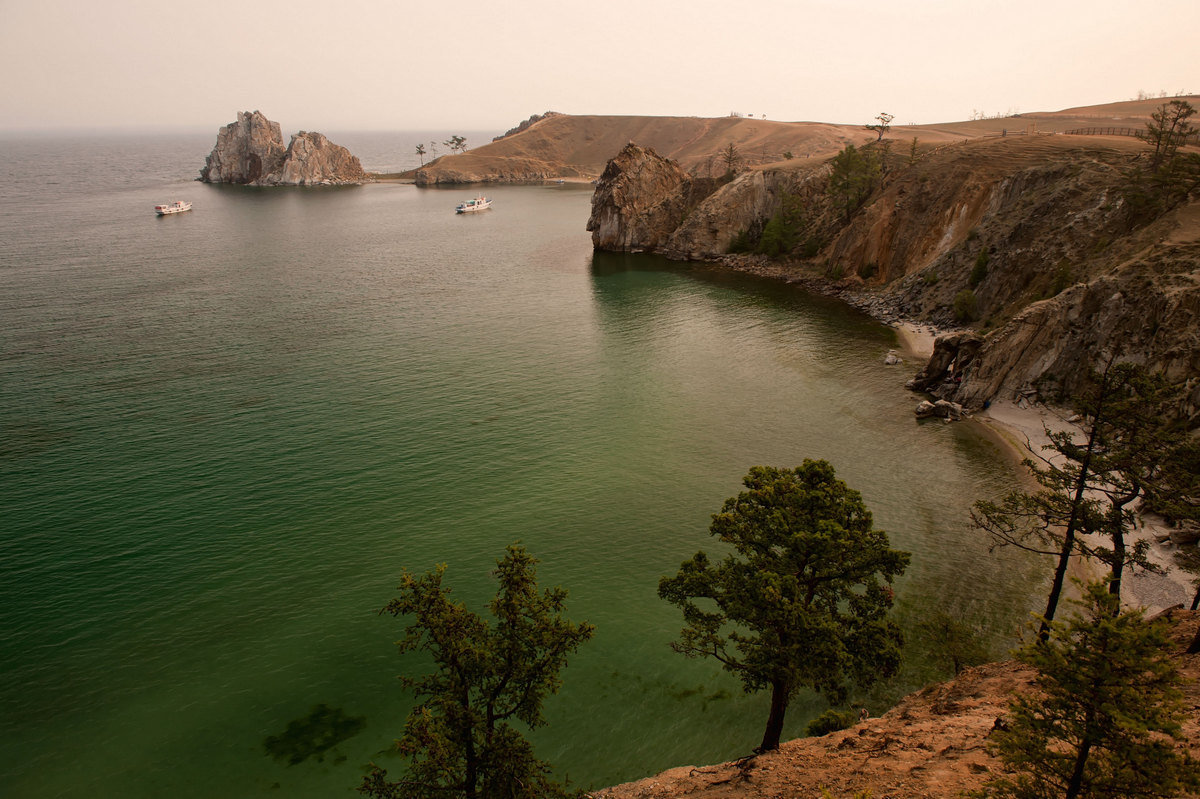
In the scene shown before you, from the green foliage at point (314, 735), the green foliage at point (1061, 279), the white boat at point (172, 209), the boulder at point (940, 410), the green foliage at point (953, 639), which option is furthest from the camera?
the white boat at point (172, 209)

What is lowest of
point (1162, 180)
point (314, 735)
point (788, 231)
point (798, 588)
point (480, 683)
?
point (314, 735)

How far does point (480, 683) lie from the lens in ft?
65.4

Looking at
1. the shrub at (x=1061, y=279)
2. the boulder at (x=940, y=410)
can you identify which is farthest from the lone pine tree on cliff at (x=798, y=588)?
the shrub at (x=1061, y=279)

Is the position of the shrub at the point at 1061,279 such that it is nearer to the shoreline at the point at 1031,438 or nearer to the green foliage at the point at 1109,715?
the shoreline at the point at 1031,438

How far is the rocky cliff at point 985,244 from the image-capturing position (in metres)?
55.6

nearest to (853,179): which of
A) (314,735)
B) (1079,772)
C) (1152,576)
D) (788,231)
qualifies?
(788,231)

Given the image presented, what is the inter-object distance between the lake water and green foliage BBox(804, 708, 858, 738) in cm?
202

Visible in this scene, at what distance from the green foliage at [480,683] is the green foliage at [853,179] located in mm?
117825

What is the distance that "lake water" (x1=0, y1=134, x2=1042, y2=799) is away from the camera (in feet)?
102

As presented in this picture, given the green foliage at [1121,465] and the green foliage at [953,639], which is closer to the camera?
the green foliage at [1121,465]

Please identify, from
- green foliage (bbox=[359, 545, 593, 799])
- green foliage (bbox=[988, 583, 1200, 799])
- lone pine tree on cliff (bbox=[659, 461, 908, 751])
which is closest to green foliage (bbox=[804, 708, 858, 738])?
lone pine tree on cliff (bbox=[659, 461, 908, 751])

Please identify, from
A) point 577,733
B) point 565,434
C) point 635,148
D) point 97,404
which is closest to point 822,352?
point 565,434

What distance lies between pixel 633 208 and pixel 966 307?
8272cm

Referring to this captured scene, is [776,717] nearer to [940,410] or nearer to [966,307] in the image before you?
[940,410]
